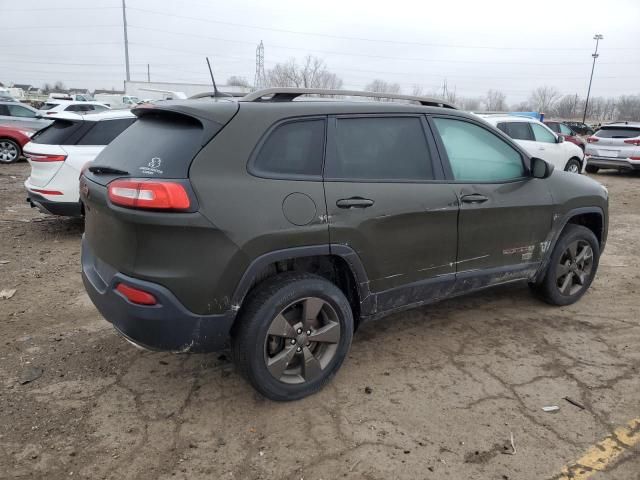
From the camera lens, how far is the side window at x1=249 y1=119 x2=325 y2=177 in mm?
2777

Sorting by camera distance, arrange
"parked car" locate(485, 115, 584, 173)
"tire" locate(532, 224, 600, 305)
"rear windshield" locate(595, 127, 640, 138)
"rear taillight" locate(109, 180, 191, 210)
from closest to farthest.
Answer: "rear taillight" locate(109, 180, 191, 210)
"tire" locate(532, 224, 600, 305)
"parked car" locate(485, 115, 584, 173)
"rear windshield" locate(595, 127, 640, 138)

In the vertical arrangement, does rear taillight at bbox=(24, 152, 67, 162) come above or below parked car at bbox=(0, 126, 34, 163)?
above

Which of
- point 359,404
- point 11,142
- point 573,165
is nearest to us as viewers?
point 359,404

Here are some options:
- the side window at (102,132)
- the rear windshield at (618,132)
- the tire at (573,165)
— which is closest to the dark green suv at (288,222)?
the side window at (102,132)

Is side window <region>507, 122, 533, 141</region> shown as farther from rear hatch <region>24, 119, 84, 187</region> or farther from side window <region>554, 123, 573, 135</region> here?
rear hatch <region>24, 119, 84, 187</region>

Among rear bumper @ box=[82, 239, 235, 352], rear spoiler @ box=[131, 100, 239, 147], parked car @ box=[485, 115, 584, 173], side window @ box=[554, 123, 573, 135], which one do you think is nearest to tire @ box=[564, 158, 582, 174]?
parked car @ box=[485, 115, 584, 173]

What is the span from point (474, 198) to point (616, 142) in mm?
13228

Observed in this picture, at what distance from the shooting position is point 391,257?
10.5 ft

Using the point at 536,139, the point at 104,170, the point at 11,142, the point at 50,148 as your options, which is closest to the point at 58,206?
the point at 50,148

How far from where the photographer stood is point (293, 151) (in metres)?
2.89

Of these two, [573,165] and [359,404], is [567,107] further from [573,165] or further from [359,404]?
[359,404]

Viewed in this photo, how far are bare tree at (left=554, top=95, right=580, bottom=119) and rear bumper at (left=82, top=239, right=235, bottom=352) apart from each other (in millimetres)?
102377

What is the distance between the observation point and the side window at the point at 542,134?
12.0 m

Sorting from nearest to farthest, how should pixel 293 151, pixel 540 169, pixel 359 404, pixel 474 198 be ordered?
pixel 293 151 < pixel 359 404 < pixel 474 198 < pixel 540 169
